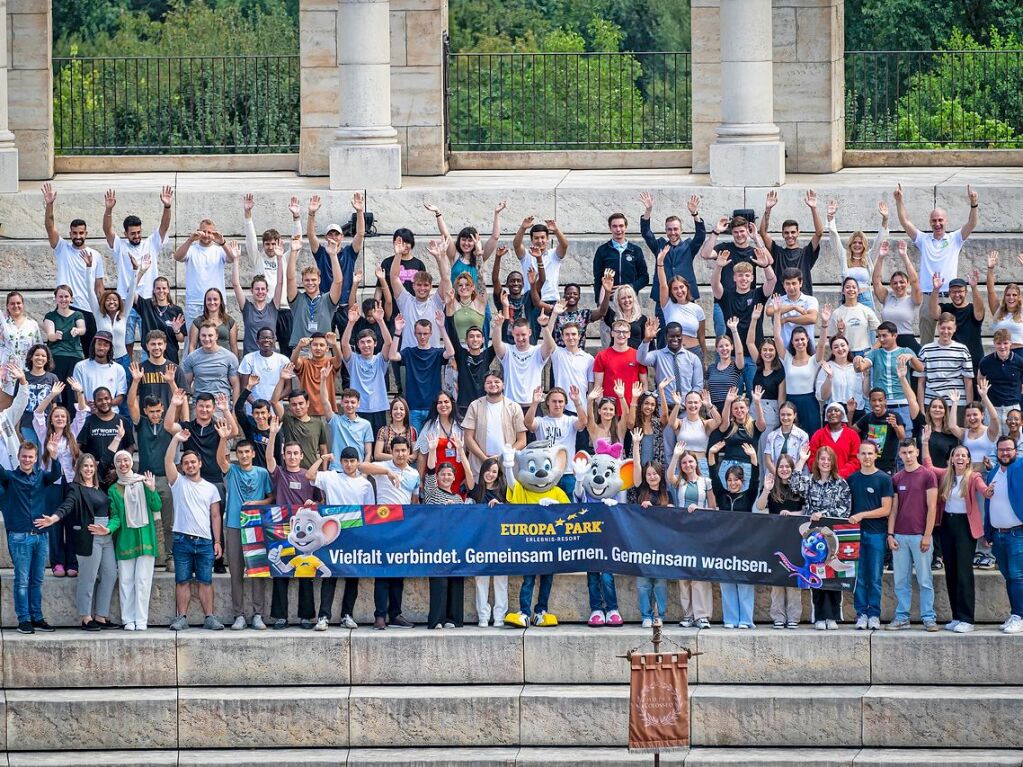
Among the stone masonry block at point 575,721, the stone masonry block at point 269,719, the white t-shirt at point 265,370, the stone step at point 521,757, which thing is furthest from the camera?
the white t-shirt at point 265,370

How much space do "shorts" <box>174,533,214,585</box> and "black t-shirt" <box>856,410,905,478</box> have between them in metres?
7.24

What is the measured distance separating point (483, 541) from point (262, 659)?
107 inches

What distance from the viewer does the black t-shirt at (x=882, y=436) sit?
2498 centimetres

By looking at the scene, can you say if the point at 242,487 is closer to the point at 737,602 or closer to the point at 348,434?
the point at 348,434

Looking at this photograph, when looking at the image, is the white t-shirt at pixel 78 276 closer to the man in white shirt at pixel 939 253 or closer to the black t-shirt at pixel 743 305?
the black t-shirt at pixel 743 305

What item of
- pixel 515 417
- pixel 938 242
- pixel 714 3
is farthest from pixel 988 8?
pixel 515 417

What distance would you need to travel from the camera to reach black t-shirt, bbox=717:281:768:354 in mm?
26438

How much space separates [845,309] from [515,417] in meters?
3.99

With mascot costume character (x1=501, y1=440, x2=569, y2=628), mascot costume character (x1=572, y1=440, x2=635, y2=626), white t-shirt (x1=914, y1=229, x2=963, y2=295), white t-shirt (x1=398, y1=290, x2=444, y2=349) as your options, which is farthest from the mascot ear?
white t-shirt (x1=914, y1=229, x2=963, y2=295)

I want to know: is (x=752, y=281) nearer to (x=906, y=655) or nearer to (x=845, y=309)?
(x=845, y=309)

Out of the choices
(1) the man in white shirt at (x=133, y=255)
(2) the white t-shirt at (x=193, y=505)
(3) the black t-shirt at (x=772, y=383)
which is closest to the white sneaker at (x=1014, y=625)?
(3) the black t-shirt at (x=772, y=383)

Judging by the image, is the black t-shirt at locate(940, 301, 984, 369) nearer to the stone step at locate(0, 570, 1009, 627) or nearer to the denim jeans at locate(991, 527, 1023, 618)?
the denim jeans at locate(991, 527, 1023, 618)

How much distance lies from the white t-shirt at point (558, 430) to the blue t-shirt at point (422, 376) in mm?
1400

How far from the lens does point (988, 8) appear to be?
59156 millimetres
